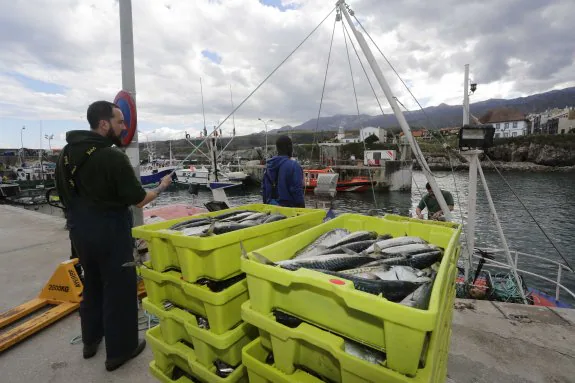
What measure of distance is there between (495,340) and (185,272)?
3.09 m

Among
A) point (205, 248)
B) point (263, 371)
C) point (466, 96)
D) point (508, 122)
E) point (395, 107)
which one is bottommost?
point (263, 371)

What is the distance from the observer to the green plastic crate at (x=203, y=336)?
A: 5.47 ft

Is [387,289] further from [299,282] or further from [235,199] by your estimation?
[235,199]

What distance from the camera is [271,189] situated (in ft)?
13.5

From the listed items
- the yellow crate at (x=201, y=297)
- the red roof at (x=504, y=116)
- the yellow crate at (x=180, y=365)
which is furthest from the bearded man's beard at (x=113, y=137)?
the red roof at (x=504, y=116)

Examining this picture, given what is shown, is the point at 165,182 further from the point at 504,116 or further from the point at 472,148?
the point at 504,116

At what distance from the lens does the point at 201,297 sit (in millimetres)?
1663

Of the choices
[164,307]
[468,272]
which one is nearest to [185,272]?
[164,307]

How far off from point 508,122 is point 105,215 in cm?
9991

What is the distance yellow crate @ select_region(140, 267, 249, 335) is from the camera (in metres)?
1.66

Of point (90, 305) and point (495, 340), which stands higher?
point (90, 305)

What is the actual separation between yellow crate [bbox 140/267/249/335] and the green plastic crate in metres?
0.05

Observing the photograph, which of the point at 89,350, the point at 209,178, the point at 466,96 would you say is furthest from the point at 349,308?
the point at 209,178

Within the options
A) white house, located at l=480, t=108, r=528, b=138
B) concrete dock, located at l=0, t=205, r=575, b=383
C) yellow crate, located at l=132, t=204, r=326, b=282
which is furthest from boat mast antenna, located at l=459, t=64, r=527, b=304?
white house, located at l=480, t=108, r=528, b=138
